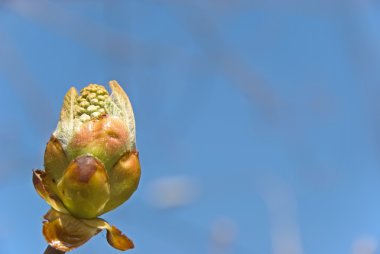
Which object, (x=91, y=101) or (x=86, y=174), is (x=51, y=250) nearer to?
(x=86, y=174)

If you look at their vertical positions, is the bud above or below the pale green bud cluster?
below

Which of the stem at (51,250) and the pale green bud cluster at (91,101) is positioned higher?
the pale green bud cluster at (91,101)

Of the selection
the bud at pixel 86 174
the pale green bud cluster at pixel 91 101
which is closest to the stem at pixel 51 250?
the bud at pixel 86 174

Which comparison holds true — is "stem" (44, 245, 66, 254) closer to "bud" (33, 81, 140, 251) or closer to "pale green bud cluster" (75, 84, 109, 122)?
"bud" (33, 81, 140, 251)

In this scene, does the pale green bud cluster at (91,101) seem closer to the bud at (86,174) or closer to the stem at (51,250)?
the bud at (86,174)

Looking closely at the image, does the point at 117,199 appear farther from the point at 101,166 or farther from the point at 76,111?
the point at 76,111

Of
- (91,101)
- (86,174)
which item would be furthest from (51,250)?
(91,101)

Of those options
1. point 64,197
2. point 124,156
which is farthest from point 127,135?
point 64,197

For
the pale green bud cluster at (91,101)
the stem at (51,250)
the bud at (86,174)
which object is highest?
the pale green bud cluster at (91,101)

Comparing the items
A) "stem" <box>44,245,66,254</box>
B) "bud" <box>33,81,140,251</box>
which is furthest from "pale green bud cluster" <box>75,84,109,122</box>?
"stem" <box>44,245,66,254</box>
